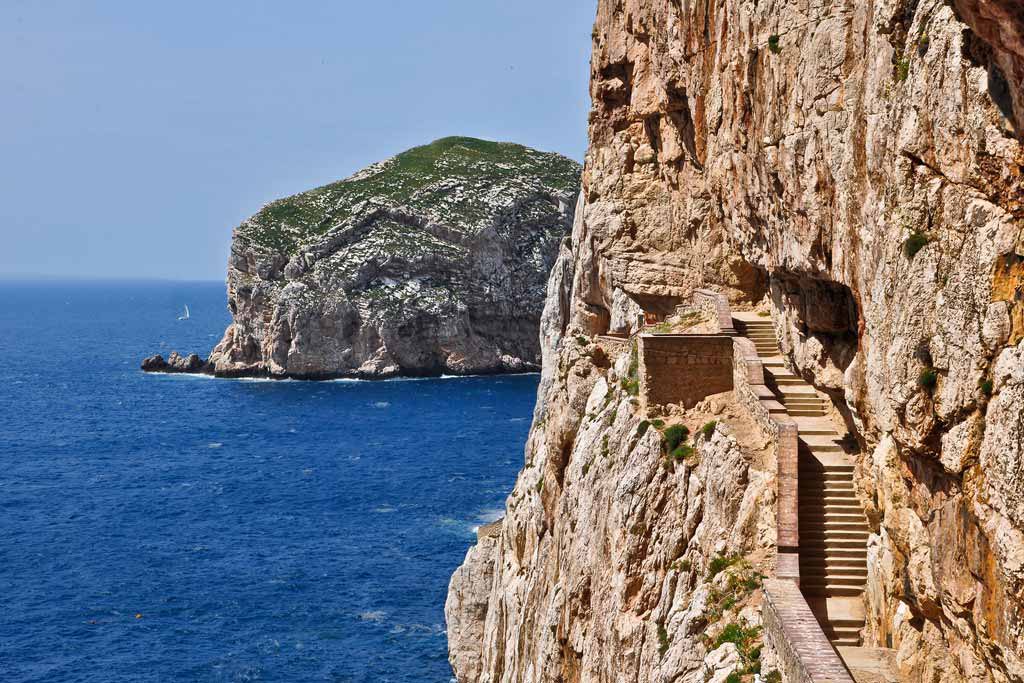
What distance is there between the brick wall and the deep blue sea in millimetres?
27027

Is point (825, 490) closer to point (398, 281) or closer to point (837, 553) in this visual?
point (837, 553)

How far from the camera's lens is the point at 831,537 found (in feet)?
75.9

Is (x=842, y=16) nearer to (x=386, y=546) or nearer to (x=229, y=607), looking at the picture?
(x=229, y=607)

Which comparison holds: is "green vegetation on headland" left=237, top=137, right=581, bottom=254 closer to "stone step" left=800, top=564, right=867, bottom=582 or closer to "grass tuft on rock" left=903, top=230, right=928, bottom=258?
"stone step" left=800, top=564, right=867, bottom=582

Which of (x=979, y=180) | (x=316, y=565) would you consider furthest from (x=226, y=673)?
(x=979, y=180)

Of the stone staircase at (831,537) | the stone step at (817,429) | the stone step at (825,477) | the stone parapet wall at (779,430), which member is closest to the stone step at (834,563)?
the stone staircase at (831,537)

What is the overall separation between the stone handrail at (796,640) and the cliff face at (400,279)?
120 metres

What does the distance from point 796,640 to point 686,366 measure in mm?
10951

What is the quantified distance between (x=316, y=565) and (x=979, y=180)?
56199 millimetres

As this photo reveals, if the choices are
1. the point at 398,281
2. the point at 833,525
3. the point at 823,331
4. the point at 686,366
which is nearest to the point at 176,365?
the point at 398,281

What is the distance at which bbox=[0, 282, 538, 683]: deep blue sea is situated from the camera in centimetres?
5353

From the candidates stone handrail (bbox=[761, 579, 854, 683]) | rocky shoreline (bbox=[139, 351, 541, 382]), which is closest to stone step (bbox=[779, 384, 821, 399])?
stone handrail (bbox=[761, 579, 854, 683])

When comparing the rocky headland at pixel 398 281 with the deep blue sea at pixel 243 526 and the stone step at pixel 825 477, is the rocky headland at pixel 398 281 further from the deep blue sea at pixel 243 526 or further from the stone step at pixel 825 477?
the stone step at pixel 825 477

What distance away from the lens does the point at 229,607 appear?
59062 millimetres
